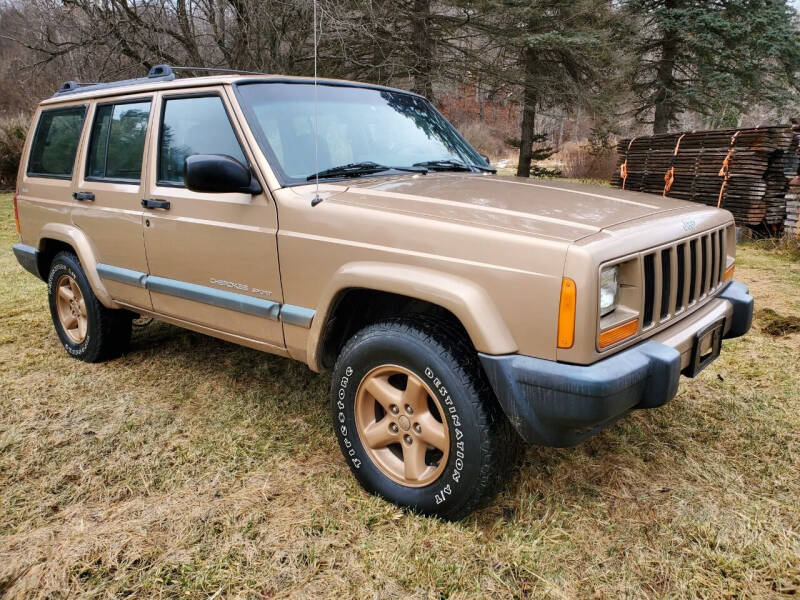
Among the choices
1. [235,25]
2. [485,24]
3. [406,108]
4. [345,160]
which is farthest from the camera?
[485,24]

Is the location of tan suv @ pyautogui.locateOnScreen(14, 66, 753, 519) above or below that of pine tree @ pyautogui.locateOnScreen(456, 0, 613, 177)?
below

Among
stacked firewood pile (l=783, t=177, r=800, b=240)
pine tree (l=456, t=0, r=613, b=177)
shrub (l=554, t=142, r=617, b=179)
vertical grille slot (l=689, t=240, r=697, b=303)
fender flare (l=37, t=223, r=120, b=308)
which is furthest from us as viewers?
shrub (l=554, t=142, r=617, b=179)

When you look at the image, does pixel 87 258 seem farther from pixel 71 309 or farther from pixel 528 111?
pixel 528 111

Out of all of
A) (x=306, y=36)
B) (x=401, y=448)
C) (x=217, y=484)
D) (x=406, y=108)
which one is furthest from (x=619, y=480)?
(x=306, y=36)

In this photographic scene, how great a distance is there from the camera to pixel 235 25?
36.0 feet

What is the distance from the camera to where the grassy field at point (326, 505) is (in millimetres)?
2119

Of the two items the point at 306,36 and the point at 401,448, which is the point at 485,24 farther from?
the point at 401,448

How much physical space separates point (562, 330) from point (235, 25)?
1115 cm

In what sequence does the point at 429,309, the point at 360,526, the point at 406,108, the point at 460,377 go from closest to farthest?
the point at 460,377 < the point at 360,526 < the point at 429,309 < the point at 406,108

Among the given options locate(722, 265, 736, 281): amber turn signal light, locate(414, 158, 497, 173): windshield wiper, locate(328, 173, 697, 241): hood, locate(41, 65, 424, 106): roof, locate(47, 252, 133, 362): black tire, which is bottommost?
locate(47, 252, 133, 362): black tire

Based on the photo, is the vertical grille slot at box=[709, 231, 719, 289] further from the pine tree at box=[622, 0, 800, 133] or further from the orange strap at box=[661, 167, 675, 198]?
the pine tree at box=[622, 0, 800, 133]

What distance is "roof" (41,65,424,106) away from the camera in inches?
118

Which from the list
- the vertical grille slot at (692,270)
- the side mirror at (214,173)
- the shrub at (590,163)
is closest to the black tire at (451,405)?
the side mirror at (214,173)

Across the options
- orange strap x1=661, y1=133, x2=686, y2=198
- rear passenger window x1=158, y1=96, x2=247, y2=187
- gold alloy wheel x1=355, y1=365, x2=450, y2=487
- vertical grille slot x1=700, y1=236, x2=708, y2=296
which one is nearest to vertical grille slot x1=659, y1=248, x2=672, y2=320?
vertical grille slot x1=700, y1=236, x2=708, y2=296
